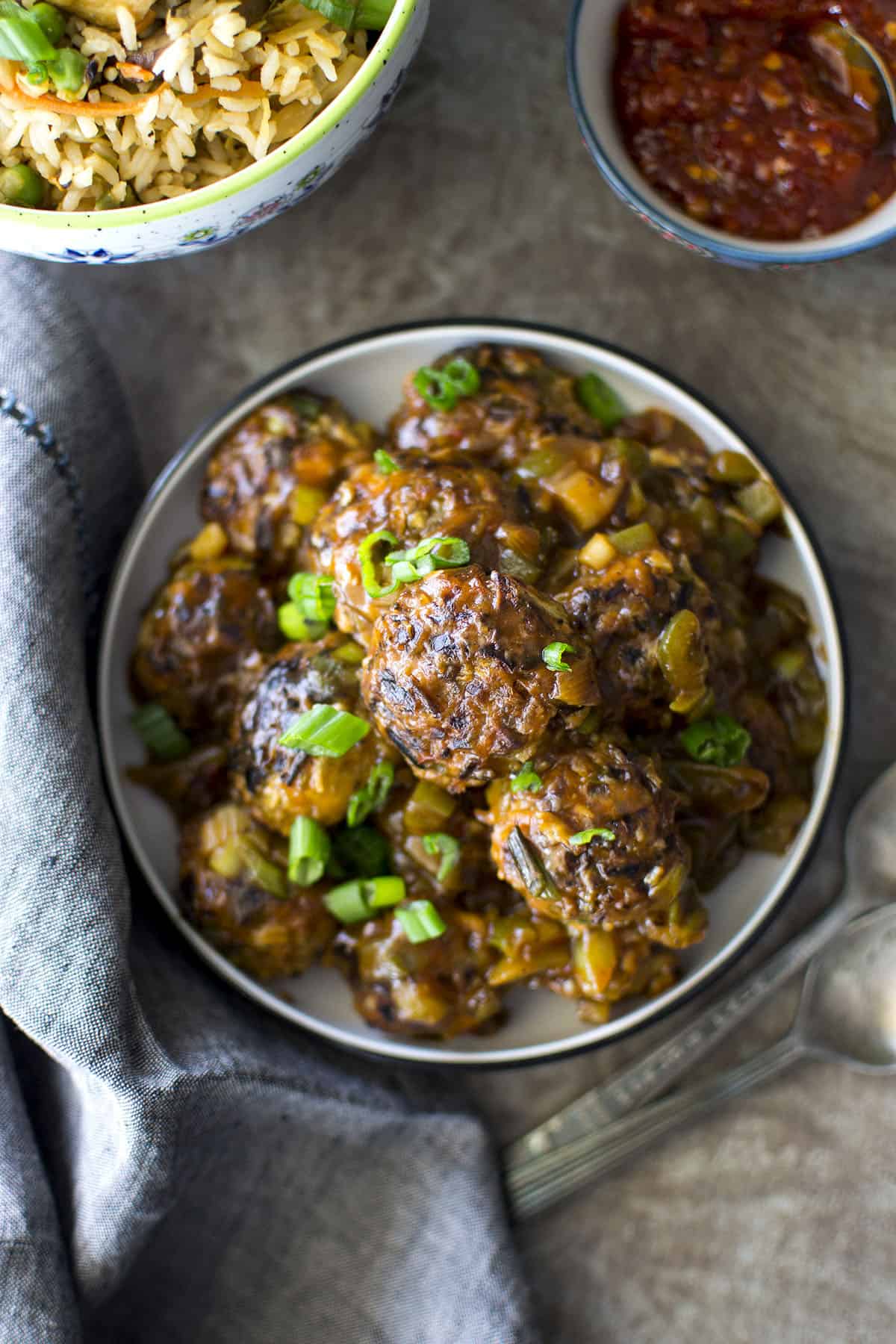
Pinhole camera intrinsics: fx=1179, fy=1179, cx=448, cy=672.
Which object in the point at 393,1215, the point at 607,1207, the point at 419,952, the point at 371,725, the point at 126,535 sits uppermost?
the point at 126,535

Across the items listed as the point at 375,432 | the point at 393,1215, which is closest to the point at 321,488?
the point at 375,432

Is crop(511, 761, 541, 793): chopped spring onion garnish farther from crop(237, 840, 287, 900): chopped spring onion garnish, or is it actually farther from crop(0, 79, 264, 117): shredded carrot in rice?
crop(0, 79, 264, 117): shredded carrot in rice

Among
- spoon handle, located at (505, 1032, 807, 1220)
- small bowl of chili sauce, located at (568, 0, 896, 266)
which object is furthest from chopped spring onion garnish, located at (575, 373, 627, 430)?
spoon handle, located at (505, 1032, 807, 1220)

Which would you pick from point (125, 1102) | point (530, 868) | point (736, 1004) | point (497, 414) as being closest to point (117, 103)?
point (497, 414)

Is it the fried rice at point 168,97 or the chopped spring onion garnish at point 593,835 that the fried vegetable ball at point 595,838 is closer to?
the chopped spring onion garnish at point 593,835

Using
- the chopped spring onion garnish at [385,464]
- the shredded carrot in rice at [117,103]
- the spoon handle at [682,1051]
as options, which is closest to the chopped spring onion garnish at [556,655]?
the chopped spring onion garnish at [385,464]

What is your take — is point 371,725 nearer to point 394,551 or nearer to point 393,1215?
point 394,551
